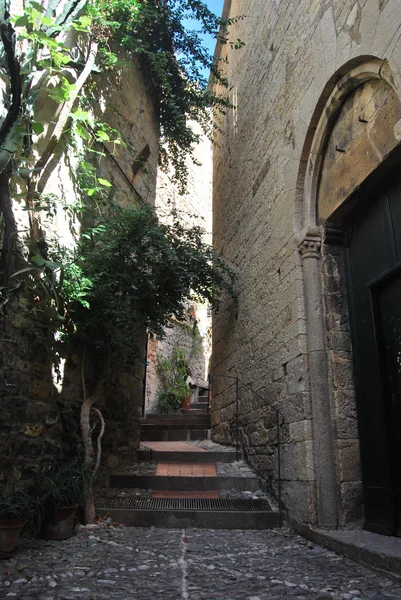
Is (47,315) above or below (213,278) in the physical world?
below

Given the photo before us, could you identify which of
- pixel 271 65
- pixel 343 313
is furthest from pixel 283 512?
pixel 271 65

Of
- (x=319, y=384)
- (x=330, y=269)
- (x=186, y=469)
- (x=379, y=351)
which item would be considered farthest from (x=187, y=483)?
(x=330, y=269)

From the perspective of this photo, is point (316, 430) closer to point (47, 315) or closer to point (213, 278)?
point (47, 315)

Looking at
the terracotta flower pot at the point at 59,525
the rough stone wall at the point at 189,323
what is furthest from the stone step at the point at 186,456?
the rough stone wall at the point at 189,323

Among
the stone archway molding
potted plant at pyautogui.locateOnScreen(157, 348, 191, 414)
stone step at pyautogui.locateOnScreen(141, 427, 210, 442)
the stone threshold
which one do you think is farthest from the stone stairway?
potted plant at pyautogui.locateOnScreen(157, 348, 191, 414)

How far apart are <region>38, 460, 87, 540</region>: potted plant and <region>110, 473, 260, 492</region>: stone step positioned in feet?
3.90

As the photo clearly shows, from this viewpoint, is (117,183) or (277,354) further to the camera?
(117,183)

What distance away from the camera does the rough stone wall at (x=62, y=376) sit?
10.9 ft

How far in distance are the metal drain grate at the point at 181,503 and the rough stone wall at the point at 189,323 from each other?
5696mm

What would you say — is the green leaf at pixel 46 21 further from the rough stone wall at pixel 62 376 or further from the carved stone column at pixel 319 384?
the carved stone column at pixel 319 384

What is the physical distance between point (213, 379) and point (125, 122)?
427cm

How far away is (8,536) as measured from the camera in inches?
105

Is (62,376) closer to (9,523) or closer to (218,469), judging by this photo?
(9,523)

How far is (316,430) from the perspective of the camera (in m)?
3.37
